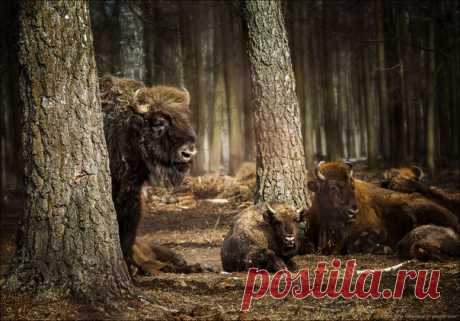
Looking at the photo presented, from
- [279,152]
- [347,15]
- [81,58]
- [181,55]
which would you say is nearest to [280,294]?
[81,58]

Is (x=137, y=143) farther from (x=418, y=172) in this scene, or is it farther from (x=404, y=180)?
(x=418, y=172)

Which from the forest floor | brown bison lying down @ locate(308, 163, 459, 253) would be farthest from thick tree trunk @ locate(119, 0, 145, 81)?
brown bison lying down @ locate(308, 163, 459, 253)

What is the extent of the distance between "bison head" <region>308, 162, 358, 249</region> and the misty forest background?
10256mm

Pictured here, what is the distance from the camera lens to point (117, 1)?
1830 cm

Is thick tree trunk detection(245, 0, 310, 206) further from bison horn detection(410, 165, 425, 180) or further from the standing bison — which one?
the standing bison

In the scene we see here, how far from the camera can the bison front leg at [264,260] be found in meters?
8.23

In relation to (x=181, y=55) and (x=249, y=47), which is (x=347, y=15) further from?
(x=249, y=47)

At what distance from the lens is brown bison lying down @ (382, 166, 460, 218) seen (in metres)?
10.8

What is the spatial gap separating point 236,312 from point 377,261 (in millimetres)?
3931

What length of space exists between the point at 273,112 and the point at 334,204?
1.77m

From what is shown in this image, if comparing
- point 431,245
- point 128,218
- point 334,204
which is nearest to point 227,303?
point 128,218

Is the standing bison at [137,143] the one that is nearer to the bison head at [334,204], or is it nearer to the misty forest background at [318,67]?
the bison head at [334,204]

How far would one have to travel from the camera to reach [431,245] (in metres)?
8.44

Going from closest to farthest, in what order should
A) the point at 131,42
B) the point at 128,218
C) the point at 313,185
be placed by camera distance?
the point at 128,218 < the point at 313,185 < the point at 131,42
